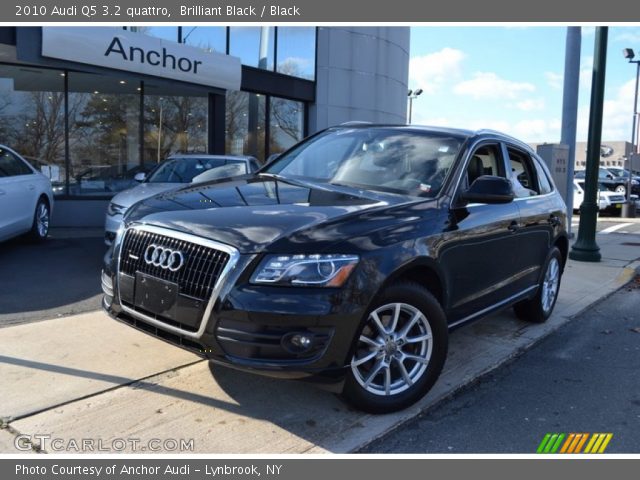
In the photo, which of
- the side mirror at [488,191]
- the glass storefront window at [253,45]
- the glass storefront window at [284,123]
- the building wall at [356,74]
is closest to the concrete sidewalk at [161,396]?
the side mirror at [488,191]

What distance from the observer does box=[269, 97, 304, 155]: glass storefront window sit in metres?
16.3

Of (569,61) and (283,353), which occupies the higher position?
(569,61)

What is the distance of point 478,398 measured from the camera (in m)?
4.05

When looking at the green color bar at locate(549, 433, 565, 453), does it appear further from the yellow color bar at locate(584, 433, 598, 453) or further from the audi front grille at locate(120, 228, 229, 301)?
the audi front grille at locate(120, 228, 229, 301)

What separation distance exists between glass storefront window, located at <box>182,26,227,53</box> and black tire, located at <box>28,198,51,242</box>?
5769mm

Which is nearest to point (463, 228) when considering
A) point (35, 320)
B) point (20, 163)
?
point (35, 320)

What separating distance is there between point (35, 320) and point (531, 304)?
468cm

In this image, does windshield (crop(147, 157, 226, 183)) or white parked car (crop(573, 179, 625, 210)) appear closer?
windshield (crop(147, 157, 226, 183))

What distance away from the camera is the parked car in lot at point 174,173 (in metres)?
7.84

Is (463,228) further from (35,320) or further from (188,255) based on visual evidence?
(35,320)

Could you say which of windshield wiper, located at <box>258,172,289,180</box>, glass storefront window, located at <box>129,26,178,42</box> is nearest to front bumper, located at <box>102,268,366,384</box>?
windshield wiper, located at <box>258,172,289,180</box>

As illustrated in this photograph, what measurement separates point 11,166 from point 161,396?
20.2 feet

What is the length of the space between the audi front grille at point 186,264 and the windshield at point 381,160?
1.47 m

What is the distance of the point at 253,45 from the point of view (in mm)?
14969
